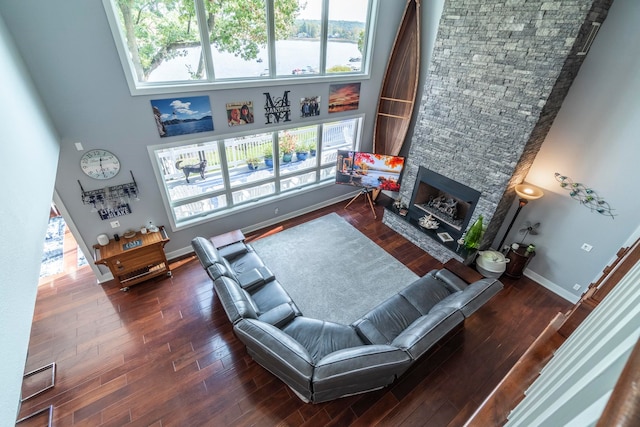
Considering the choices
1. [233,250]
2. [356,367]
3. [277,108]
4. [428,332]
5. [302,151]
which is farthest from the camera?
[302,151]

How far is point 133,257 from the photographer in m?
3.84

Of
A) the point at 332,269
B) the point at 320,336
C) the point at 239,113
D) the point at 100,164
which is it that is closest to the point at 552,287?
the point at 332,269

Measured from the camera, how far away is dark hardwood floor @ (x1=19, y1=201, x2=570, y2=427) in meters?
2.78

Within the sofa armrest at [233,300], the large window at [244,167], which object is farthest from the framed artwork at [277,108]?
the sofa armrest at [233,300]

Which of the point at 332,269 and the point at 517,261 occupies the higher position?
the point at 517,261

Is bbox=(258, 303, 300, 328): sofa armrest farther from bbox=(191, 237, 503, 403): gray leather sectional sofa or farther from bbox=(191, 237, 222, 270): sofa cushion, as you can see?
bbox=(191, 237, 222, 270): sofa cushion

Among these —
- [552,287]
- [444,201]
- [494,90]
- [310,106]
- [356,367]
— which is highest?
[494,90]

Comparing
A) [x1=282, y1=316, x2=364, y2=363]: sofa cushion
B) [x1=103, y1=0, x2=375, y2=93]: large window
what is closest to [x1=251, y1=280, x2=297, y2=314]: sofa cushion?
[x1=282, y1=316, x2=364, y2=363]: sofa cushion

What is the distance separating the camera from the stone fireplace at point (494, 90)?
315 cm

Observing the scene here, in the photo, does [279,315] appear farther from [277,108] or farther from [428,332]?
[277,108]

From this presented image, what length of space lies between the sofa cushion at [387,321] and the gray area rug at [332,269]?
48 cm

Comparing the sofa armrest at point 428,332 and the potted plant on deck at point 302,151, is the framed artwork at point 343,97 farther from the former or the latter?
the sofa armrest at point 428,332

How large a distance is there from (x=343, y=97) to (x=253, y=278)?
3.51 m

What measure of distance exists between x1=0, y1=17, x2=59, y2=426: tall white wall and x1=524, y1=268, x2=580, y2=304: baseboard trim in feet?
18.7
